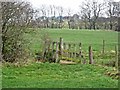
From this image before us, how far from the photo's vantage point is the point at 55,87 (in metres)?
8.25

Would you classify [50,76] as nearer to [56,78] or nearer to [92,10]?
[56,78]

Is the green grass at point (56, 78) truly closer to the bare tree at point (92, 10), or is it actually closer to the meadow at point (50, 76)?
the meadow at point (50, 76)

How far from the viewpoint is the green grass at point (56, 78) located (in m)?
8.63

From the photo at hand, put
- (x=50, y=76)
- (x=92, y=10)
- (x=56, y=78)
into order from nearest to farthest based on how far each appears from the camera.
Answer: (x=56, y=78), (x=50, y=76), (x=92, y=10)

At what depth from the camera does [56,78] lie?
10.2 m

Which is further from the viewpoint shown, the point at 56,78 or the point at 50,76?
the point at 50,76

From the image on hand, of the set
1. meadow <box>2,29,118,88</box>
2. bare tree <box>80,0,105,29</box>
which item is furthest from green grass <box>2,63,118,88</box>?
bare tree <box>80,0,105,29</box>

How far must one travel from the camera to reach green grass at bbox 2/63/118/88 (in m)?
8.63

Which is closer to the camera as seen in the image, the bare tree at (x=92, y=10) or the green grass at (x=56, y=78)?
the green grass at (x=56, y=78)

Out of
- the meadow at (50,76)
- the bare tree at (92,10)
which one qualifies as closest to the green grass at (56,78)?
the meadow at (50,76)

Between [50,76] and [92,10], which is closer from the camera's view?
[50,76]

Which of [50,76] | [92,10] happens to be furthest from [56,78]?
[92,10]

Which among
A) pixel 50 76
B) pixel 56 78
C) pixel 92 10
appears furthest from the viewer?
pixel 92 10

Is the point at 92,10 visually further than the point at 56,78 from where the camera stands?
Yes
